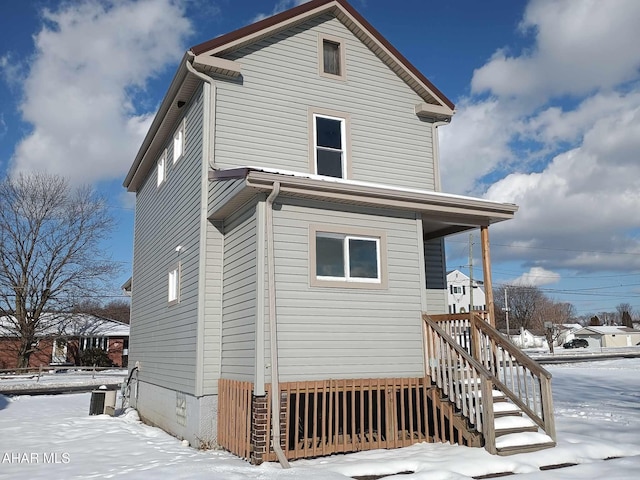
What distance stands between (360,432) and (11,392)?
19701 mm

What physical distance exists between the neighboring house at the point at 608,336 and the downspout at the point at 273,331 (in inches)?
3089

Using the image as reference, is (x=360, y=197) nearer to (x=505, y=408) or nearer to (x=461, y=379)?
(x=461, y=379)

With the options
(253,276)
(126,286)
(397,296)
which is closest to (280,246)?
(253,276)

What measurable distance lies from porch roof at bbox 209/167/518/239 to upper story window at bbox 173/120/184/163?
2.49 m

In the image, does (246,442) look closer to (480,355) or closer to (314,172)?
(480,355)

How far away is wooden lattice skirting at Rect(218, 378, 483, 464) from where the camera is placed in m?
7.88

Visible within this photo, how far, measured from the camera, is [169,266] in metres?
12.1

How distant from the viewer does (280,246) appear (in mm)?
8430

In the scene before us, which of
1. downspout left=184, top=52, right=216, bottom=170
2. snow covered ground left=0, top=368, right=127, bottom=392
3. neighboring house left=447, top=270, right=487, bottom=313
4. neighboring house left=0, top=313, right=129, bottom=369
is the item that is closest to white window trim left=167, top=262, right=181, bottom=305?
downspout left=184, top=52, right=216, bottom=170

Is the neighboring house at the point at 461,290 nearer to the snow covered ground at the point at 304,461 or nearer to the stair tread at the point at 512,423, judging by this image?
the snow covered ground at the point at 304,461

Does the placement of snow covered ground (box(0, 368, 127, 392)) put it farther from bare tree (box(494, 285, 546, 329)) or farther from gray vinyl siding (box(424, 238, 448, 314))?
bare tree (box(494, 285, 546, 329))

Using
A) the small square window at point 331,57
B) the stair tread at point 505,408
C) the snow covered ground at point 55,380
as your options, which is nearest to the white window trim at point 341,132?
the small square window at point 331,57

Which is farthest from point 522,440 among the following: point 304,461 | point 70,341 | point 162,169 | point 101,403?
point 70,341

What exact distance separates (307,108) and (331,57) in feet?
4.89
